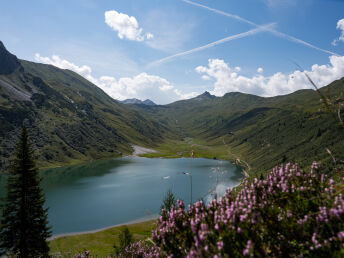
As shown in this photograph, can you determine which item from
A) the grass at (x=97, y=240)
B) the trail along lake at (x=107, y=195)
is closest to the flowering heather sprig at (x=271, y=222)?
the grass at (x=97, y=240)

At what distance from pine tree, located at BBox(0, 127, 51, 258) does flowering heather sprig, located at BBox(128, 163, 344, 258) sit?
107ft

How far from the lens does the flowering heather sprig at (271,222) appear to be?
12.7 feet

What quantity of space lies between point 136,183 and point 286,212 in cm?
13414

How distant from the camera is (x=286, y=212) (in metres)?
4.48

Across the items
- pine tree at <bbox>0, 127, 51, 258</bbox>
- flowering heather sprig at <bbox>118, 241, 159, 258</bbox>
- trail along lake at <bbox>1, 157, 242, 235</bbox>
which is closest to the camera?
flowering heather sprig at <bbox>118, 241, 159, 258</bbox>

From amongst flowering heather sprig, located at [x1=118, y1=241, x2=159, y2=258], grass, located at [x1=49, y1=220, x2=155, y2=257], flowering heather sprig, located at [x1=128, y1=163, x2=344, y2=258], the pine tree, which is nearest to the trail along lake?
grass, located at [x1=49, y1=220, x2=155, y2=257]

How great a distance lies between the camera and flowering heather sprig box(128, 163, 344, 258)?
12.7 feet

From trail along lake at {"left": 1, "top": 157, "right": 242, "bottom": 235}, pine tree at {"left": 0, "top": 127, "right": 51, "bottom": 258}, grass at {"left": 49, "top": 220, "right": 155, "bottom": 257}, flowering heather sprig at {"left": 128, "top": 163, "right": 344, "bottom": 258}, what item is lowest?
grass at {"left": 49, "top": 220, "right": 155, "bottom": 257}

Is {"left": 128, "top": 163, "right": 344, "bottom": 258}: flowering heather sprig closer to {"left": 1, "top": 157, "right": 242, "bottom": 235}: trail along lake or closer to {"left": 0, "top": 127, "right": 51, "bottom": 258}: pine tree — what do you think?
{"left": 0, "top": 127, "right": 51, "bottom": 258}: pine tree

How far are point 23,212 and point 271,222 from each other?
35244 millimetres

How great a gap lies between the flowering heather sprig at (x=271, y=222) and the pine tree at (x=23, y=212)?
32.7 meters

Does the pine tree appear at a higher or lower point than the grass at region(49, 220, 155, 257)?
higher

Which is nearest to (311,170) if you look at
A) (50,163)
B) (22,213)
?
(22,213)

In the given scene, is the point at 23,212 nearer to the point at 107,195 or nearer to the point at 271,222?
the point at 271,222
